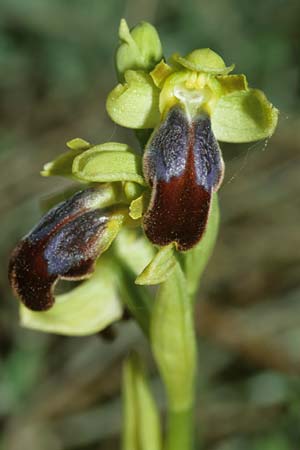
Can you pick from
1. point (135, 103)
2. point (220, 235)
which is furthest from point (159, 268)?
point (220, 235)

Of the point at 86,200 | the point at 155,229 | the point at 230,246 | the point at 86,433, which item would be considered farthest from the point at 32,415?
the point at 155,229

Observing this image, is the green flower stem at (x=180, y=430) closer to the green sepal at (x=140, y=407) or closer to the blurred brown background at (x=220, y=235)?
the green sepal at (x=140, y=407)

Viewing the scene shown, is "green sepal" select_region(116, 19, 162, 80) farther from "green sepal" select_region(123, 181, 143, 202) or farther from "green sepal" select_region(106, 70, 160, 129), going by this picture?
"green sepal" select_region(123, 181, 143, 202)

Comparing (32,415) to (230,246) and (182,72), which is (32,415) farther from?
(182,72)

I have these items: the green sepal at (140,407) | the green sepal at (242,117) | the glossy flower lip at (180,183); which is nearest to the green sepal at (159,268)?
the glossy flower lip at (180,183)

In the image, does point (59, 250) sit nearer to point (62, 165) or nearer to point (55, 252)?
point (55, 252)
